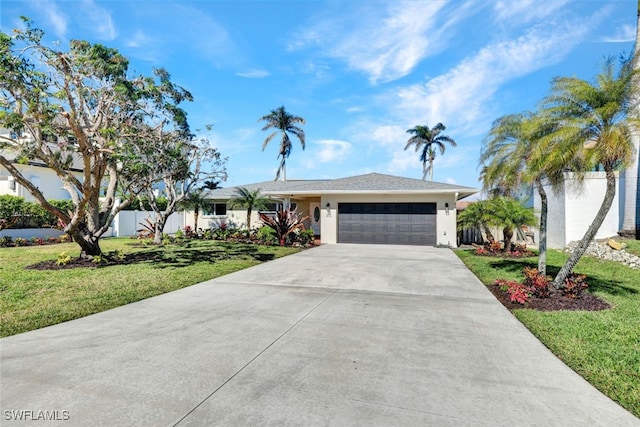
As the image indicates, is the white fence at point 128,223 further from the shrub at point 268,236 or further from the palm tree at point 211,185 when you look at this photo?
the shrub at point 268,236

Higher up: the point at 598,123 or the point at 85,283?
the point at 598,123

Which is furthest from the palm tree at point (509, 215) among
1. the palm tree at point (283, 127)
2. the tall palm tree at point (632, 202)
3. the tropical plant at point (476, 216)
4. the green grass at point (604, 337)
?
the palm tree at point (283, 127)

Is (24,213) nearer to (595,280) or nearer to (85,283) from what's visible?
(85,283)

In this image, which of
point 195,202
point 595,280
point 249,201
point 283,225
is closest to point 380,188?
point 283,225

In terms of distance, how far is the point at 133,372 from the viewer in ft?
11.1

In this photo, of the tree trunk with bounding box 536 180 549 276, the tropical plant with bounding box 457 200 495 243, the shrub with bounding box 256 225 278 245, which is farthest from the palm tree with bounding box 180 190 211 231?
the tree trunk with bounding box 536 180 549 276

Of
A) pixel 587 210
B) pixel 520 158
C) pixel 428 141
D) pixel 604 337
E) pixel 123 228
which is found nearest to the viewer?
pixel 604 337

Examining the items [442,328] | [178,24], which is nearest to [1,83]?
[178,24]

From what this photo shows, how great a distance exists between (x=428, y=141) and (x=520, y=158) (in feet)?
87.9

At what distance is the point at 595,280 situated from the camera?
8.27 meters

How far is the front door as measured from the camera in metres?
21.3

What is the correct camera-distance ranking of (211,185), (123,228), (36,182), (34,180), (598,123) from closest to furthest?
(598,123)
(123,228)
(34,180)
(36,182)
(211,185)

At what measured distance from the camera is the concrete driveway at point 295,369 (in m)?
2.71

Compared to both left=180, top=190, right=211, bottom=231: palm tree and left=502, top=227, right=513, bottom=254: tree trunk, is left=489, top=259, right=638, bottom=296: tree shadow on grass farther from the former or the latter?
left=180, top=190, right=211, bottom=231: palm tree
